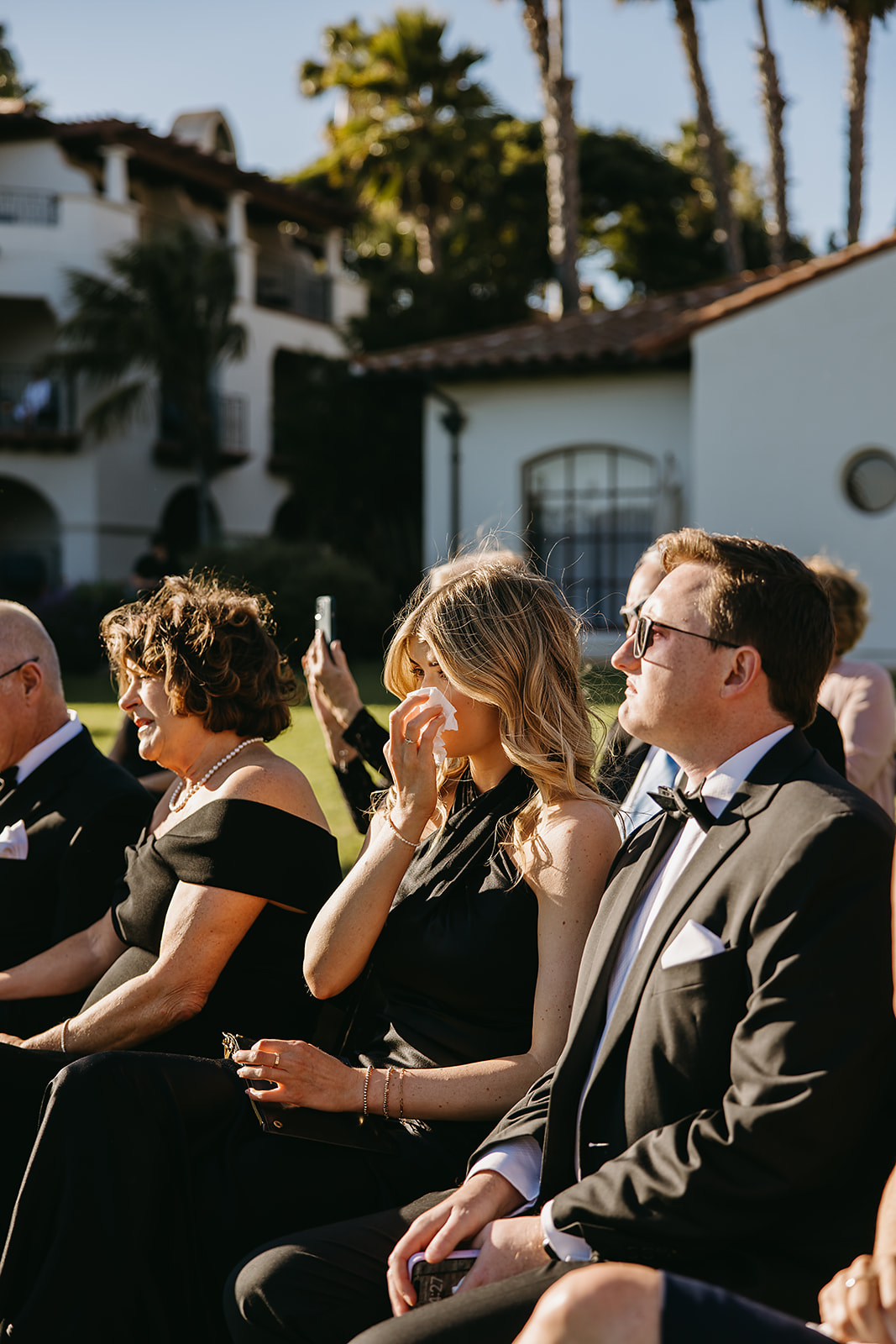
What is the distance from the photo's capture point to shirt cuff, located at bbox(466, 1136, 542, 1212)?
229 centimetres

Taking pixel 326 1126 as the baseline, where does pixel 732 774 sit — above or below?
above

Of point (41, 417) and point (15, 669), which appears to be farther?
point (41, 417)

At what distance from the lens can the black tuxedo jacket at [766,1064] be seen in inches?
74.4

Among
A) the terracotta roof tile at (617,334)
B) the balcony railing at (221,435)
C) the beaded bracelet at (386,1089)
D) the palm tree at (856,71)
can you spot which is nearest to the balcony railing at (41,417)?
the balcony railing at (221,435)

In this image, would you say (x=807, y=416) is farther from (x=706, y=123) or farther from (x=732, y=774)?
(x=732, y=774)

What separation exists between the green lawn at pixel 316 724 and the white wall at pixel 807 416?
5218mm

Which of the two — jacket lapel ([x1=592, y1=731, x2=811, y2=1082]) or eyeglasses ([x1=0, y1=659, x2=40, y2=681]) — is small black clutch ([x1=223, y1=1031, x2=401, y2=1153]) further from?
eyeglasses ([x1=0, y1=659, x2=40, y2=681])

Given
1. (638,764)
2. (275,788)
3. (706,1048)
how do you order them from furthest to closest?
(638,764) < (275,788) < (706,1048)

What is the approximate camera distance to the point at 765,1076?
1893 millimetres

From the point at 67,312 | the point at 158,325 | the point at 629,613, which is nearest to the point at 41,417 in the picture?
the point at 67,312

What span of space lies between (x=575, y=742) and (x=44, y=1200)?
4.74 feet

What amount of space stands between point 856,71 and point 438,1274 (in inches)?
1027

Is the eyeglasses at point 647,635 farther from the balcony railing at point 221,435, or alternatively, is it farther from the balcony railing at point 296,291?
the balcony railing at point 296,291

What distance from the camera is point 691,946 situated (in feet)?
6.68
